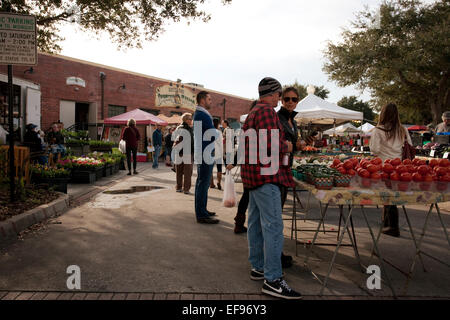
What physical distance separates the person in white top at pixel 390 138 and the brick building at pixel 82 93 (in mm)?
13434

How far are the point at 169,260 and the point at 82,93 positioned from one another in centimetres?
1804

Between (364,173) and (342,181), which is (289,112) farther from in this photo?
(342,181)

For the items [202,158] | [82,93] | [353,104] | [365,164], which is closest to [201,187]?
[202,158]

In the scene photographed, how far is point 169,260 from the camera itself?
388cm

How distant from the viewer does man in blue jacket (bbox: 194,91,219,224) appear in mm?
5547

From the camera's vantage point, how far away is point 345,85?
23922 millimetres

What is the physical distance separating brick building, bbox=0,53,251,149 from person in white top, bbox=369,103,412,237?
1343 cm

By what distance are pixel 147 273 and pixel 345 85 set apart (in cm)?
2358

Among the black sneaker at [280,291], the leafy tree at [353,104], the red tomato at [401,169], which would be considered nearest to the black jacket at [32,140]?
the black sneaker at [280,291]

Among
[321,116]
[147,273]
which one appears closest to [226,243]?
[147,273]

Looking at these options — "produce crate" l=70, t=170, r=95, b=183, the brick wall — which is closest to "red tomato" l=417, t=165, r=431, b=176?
"produce crate" l=70, t=170, r=95, b=183

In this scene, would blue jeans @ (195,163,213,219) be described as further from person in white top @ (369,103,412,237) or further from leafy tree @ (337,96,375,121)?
leafy tree @ (337,96,375,121)

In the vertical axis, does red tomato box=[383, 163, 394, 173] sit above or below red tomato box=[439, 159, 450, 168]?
below
